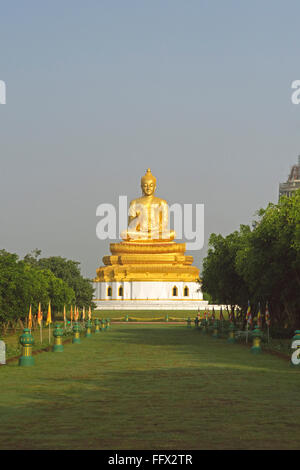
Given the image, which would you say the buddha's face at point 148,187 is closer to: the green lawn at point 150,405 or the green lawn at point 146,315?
the green lawn at point 146,315

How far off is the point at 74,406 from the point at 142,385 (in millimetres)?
4223

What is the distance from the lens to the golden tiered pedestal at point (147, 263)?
125000 millimetres

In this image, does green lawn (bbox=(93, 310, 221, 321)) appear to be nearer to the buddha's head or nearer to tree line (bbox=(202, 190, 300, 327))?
the buddha's head

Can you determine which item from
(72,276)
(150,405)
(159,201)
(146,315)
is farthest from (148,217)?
(150,405)

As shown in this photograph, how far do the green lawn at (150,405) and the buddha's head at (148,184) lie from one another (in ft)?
333

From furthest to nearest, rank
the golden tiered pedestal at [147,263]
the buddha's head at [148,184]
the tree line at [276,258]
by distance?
the buddha's head at [148,184] → the golden tiered pedestal at [147,263] → the tree line at [276,258]

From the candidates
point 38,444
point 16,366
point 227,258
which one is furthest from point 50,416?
point 227,258

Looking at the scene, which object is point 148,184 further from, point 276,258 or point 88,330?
point 276,258

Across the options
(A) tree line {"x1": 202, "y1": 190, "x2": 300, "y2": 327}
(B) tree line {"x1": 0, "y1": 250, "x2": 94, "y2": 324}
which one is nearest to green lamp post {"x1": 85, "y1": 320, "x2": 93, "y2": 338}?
(B) tree line {"x1": 0, "y1": 250, "x2": 94, "y2": 324}

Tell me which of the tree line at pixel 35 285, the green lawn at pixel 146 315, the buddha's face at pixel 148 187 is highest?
the buddha's face at pixel 148 187

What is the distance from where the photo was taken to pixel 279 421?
13836mm

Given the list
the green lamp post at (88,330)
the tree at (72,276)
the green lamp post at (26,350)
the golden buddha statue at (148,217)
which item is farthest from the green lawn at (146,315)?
the green lamp post at (26,350)

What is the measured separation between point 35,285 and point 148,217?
7560cm
